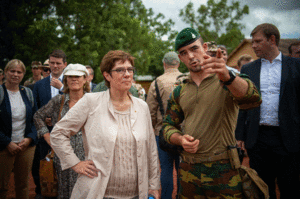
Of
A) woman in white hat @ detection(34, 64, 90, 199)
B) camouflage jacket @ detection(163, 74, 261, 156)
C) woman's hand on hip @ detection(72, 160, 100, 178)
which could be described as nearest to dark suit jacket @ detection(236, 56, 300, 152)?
camouflage jacket @ detection(163, 74, 261, 156)

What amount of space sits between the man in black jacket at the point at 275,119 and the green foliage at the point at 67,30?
14.1 metres

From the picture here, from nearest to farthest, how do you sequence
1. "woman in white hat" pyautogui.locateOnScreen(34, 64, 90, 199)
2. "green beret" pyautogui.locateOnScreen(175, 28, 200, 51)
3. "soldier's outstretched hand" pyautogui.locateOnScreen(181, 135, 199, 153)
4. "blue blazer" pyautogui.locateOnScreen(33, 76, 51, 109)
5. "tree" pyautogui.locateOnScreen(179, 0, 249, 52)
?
"soldier's outstretched hand" pyautogui.locateOnScreen(181, 135, 199, 153) < "green beret" pyautogui.locateOnScreen(175, 28, 200, 51) < "woman in white hat" pyautogui.locateOnScreen(34, 64, 90, 199) < "blue blazer" pyautogui.locateOnScreen(33, 76, 51, 109) < "tree" pyautogui.locateOnScreen(179, 0, 249, 52)

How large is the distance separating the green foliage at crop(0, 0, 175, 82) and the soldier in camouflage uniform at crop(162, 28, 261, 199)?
14.5 meters

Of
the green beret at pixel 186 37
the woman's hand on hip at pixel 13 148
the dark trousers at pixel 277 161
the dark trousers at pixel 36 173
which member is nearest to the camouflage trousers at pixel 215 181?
the green beret at pixel 186 37

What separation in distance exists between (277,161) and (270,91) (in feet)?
3.01

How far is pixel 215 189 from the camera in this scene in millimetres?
2205

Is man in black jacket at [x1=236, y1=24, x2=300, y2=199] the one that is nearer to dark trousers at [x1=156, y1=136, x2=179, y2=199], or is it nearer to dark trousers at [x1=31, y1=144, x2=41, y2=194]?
dark trousers at [x1=156, y1=136, x2=179, y2=199]

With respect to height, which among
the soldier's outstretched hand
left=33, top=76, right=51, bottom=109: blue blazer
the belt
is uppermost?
left=33, top=76, right=51, bottom=109: blue blazer

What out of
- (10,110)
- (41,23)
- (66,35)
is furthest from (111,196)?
(66,35)

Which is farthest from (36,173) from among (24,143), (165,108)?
(165,108)

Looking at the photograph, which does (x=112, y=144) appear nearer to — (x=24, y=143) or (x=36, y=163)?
(x=24, y=143)

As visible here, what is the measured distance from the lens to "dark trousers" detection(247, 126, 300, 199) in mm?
3312

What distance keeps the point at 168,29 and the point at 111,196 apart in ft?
141

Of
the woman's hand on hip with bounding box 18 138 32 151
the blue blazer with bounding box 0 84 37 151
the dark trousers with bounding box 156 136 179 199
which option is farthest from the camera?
the dark trousers with bounding box 156 136 179 199
